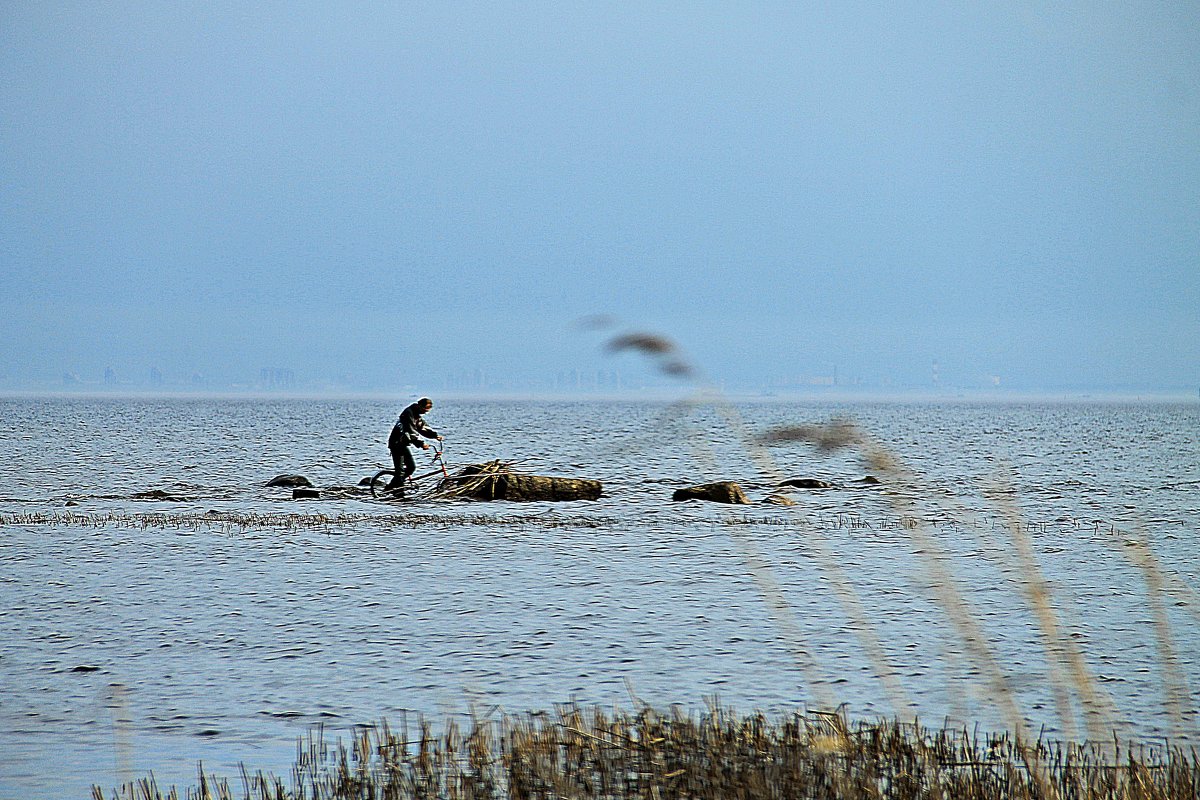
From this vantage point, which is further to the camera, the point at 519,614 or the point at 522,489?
the point at 522,489

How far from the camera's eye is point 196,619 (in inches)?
574

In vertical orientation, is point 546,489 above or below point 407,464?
below

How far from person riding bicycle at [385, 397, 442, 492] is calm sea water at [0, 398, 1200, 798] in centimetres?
100

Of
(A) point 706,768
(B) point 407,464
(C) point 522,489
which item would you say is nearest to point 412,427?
(B) point 407,464

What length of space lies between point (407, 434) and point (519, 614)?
43.9 feet

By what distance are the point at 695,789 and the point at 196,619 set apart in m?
9.26

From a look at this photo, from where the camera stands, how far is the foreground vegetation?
23.1 ft

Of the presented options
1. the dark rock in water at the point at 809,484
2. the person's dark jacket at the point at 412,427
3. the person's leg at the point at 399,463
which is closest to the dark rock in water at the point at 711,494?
the dark rock in water at the point at 809,484

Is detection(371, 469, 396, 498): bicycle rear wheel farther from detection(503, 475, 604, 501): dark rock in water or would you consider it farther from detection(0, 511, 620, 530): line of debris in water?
detection(0, 511, 620, 530): line of debris in water

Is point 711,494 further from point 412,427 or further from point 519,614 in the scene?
point 519,614

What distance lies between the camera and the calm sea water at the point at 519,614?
980 cm

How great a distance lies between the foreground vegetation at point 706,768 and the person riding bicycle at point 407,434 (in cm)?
1731

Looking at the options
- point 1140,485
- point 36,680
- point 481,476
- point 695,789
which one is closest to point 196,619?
point 36,680

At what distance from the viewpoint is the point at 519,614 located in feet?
49.4
